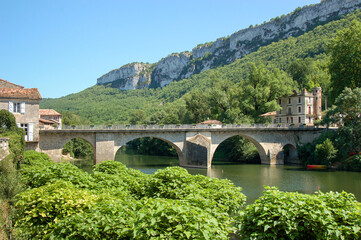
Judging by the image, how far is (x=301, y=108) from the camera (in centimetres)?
5319

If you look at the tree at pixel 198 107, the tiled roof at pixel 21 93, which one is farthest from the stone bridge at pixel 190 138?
the tree at pixel 198 107

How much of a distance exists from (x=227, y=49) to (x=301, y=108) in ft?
329

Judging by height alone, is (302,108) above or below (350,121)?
above

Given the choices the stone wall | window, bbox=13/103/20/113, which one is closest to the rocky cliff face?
window, bbox=13/103/20/113

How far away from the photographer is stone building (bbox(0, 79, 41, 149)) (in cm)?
3300

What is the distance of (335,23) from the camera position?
315 ft

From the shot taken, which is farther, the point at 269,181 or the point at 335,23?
the point at 335,23

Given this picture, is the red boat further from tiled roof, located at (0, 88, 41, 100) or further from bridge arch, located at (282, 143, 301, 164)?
tiled roof, located at (0, 88, 41, 100)

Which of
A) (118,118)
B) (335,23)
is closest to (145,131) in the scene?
(118,118)

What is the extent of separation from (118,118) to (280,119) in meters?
66.0

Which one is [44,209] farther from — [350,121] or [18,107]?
[350,121]

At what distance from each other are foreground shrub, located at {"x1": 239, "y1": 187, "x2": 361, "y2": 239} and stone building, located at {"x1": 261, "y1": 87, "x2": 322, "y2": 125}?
46319mm

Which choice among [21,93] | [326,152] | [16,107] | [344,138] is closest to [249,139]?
[326,152]

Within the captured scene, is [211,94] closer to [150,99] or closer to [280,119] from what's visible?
[280,119]
